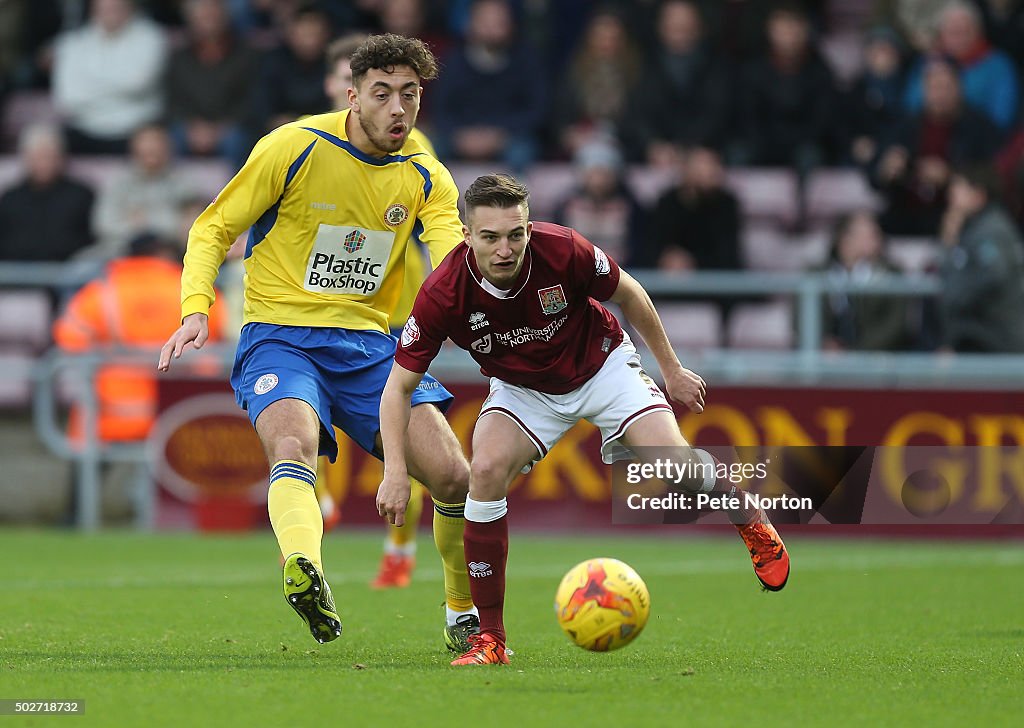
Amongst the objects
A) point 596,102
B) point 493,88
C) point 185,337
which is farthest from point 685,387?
point 596,102

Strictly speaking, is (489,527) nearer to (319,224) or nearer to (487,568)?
(487,568)

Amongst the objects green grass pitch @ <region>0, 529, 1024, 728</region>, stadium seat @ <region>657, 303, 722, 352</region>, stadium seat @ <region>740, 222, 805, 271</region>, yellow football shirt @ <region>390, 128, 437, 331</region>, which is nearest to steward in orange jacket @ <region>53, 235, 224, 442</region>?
green grass pitch @ <region>0, 529, 1024, 728</region>

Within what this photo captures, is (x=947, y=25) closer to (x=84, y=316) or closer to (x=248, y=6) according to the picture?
(x=248, y=6)

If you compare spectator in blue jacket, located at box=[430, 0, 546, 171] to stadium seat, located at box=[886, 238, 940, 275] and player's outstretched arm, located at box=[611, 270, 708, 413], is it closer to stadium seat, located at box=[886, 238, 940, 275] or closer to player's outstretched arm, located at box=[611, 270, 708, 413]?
stadium seat, located at box=[886, 238, 940, 275]

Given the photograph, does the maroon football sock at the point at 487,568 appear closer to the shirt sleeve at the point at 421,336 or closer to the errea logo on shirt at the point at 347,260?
the shirt sleeve at the point at 421,336

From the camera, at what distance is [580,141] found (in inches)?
596

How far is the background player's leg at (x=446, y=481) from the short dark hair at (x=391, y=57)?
51.9 inches

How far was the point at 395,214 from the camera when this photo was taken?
276 inches

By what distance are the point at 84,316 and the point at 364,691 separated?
27.4 ft

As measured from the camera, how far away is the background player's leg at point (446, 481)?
263 inches

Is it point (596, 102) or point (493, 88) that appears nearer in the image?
point (493, 88)

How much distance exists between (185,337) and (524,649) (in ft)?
5.80

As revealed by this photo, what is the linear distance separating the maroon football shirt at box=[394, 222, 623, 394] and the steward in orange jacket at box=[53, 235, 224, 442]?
683 centimetres

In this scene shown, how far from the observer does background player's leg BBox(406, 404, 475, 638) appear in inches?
263
